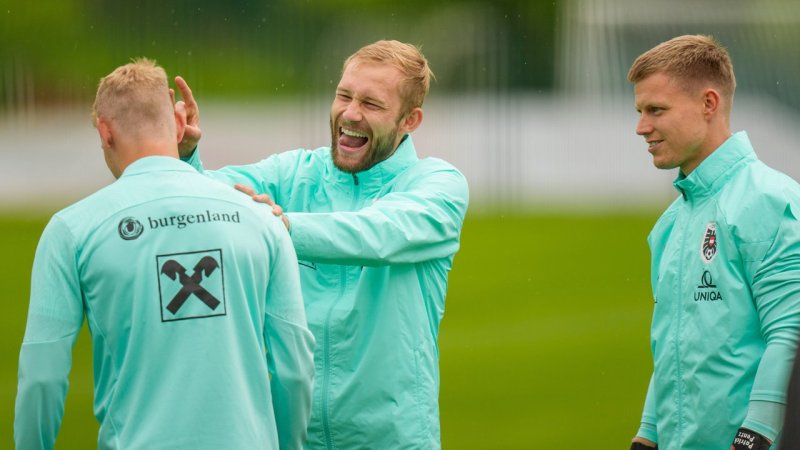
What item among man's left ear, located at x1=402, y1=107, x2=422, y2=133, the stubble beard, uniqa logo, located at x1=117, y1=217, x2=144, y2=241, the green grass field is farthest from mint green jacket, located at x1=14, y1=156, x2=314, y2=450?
the green grass field

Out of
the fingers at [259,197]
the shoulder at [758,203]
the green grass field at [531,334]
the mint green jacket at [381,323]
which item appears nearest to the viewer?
the fingers at [259,197]

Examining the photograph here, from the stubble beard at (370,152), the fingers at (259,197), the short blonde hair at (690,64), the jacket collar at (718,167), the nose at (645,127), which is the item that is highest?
the short blonde hair at (690,64)

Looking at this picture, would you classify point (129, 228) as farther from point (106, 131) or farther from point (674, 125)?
point (674, 125)

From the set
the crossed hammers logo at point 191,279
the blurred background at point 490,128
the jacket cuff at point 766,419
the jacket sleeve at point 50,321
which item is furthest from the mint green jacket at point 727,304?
the blurred background at point 490,128

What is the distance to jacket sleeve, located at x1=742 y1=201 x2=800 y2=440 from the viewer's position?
7.57ft

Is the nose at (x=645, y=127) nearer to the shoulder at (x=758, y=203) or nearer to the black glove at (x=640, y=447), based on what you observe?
the shoulder at (x=758, y=203)

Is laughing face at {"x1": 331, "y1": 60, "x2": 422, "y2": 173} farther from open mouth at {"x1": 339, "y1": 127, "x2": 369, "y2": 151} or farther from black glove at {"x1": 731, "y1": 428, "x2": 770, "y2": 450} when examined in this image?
black glove at {"x1": 731, "y1": 428, "x2": 770, "y2": 450}

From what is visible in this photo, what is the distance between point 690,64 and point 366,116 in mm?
820

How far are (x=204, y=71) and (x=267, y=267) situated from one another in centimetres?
518

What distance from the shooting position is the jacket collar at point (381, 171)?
2.77m

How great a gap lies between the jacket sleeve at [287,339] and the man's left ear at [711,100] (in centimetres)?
112

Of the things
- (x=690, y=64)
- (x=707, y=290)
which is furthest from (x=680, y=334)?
(x=690, y=64)

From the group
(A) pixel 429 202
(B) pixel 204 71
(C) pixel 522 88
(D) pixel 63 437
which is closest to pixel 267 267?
→ (A) pixel 429 202

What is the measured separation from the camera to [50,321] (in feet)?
6.56
